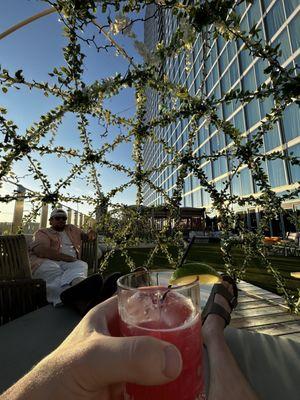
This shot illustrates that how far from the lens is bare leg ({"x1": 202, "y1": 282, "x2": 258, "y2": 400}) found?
2.70 ft

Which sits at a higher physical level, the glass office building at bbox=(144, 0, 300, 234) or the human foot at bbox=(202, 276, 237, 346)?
the glass office building at bbox=(144, 0, 300, 234)

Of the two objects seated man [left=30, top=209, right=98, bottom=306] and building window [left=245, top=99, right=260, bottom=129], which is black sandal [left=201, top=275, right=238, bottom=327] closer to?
seated man [left=30, top=209, right=98, bottom=306]

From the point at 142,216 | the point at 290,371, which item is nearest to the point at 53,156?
the point at 142,216

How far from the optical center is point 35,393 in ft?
1.25

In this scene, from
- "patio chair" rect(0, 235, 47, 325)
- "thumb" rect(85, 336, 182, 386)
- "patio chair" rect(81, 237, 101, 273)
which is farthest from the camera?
"patio chair" rect(81, 237, 101, 273)

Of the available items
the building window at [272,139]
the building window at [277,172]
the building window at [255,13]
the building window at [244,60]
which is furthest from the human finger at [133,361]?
the building window at [255,13]

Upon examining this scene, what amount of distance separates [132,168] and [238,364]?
2.73m

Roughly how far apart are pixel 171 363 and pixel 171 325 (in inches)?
4.0

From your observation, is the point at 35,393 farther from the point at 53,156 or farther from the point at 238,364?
the point at 53,156

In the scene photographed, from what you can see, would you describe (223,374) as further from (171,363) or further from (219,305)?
(171,363)

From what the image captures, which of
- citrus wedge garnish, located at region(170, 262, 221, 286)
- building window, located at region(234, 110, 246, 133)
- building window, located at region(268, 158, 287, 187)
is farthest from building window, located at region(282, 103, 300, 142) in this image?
citrus wedge garnish, located at region(170, 262, 221, 286)

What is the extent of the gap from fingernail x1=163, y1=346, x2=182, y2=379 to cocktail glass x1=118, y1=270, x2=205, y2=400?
0.06 meters

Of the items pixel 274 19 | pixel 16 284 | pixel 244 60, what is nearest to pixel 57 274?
pixel 16 284

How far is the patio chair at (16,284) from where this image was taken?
1786 mm
